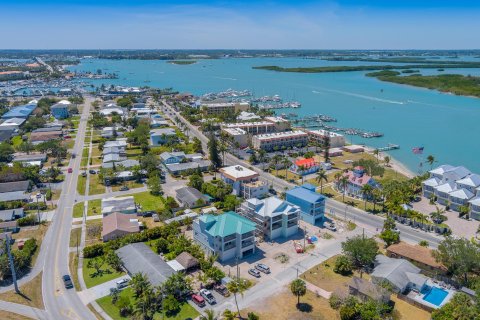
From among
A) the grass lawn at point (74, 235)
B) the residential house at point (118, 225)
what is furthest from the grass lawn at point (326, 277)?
the grass lawn at point (74, 235)

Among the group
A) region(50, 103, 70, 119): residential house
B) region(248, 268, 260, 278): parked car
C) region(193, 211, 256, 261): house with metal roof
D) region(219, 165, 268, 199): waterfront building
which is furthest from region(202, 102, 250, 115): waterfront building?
region(248, 268, 260, 278): parked car

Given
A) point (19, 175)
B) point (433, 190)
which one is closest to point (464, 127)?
point (433, 190)

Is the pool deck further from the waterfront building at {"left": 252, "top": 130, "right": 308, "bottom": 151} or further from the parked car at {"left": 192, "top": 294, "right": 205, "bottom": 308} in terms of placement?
the waterfront building at {"left": 252, "top": 130, "right": 308, "bottom": 151}

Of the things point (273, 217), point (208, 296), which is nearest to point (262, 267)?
point (208, 296)

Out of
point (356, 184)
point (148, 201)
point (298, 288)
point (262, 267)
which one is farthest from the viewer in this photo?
point (356, 184)

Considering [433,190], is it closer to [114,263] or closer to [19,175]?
[114,263]

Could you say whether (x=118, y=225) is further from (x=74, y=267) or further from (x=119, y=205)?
(x=74, y=267)
